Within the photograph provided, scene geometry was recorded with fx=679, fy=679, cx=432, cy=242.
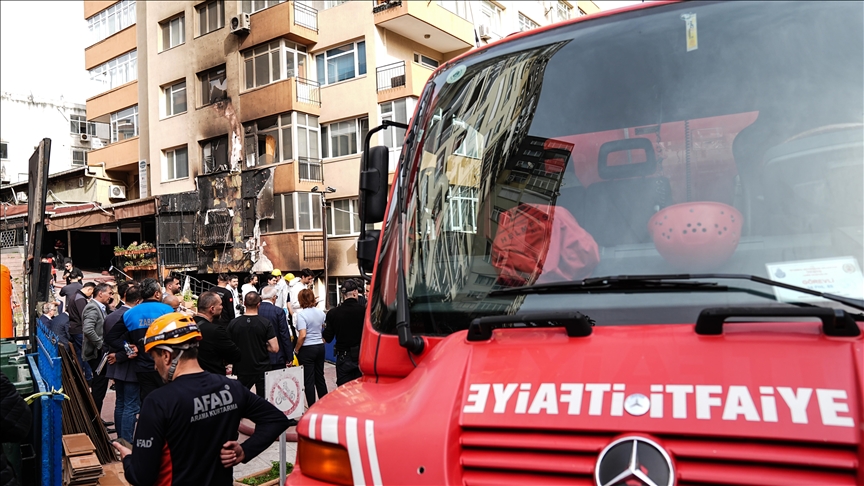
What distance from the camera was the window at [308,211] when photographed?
2586 cm

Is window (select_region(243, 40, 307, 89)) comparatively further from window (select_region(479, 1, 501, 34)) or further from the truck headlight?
the truck headlight

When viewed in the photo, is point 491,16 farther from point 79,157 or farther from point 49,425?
point 79,157

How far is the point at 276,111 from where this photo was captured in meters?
26.1

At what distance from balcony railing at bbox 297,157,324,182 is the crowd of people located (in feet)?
46.3

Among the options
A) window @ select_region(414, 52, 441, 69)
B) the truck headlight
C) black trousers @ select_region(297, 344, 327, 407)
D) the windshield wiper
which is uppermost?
window @ select_region(414, 52, 441, 69)

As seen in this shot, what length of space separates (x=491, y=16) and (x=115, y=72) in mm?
19338

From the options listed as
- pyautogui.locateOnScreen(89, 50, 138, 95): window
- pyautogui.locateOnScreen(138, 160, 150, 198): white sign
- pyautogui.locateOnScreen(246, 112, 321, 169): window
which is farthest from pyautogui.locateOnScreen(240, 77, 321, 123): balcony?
pyautogui.locateOnScreen(89, 50, 138, 95): window

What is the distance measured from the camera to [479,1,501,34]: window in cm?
2950

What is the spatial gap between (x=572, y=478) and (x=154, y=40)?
33410mm

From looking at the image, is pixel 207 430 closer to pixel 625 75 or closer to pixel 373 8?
pixel 625 75

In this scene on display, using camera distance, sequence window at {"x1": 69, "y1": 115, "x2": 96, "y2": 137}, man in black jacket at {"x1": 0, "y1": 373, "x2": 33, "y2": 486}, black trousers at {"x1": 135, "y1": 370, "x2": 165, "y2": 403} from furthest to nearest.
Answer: window at {"x1": 69, "y1": 115, "x2": 96, "y2": 137}, black trousers at {"x1": 135, "y1": 370, "x2": 165, "y2": 403}, man in black jacket at {"x1": 0, "y1": 373, "x2": 33, "y2": 486}

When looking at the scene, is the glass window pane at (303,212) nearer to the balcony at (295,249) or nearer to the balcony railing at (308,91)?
the balcony at (295,249)

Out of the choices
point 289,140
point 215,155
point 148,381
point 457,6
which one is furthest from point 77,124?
point 148,381

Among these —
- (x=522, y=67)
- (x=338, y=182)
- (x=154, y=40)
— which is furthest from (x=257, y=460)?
(x=154, y=40)
